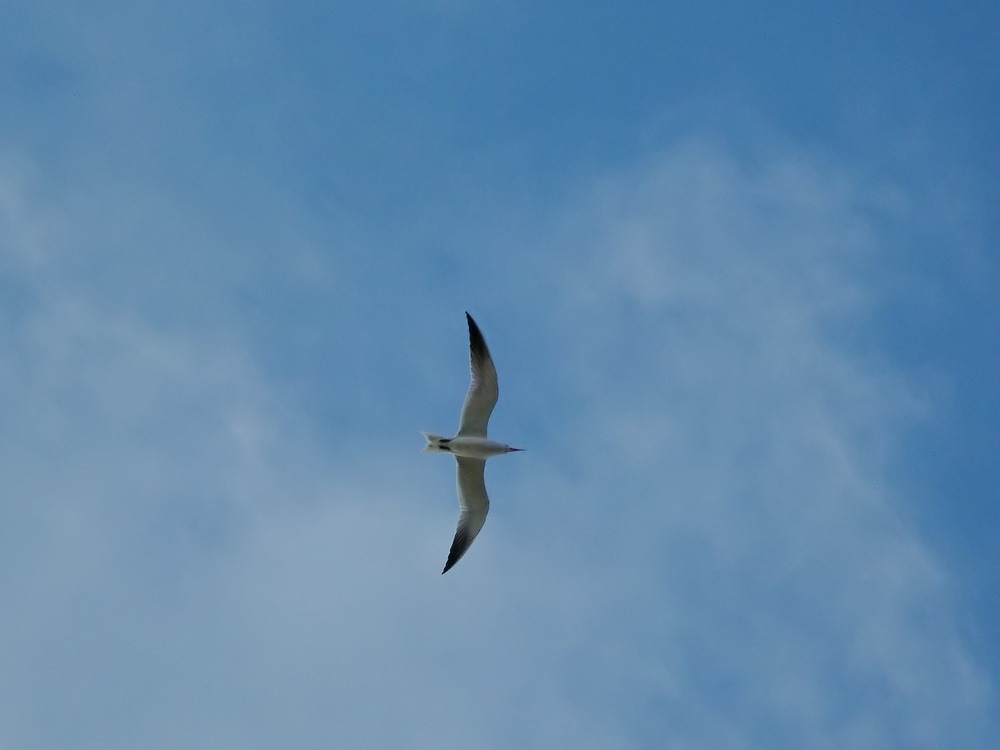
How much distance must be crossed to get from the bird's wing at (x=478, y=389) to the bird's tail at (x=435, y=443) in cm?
57

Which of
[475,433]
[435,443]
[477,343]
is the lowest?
[435,443]

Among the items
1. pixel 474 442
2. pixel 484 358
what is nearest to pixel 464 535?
pixel 474 442

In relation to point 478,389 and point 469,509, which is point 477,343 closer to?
point 478,389

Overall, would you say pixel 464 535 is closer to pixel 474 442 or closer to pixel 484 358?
pixel 474 442

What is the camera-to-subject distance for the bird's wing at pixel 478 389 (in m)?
28.0

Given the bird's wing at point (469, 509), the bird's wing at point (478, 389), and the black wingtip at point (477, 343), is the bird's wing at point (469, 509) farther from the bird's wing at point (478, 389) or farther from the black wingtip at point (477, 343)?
the black wingtip at point (477, 343)

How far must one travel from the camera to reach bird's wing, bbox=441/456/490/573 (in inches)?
1150

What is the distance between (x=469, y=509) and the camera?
29531 millimetres

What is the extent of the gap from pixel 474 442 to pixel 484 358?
6.57 feet

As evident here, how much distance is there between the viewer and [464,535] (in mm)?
29469

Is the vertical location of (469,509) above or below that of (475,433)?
below

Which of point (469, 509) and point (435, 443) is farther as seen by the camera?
point (469, 509)

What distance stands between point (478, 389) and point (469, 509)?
3.38 m

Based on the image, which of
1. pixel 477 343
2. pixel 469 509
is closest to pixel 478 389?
pixel 477 343
